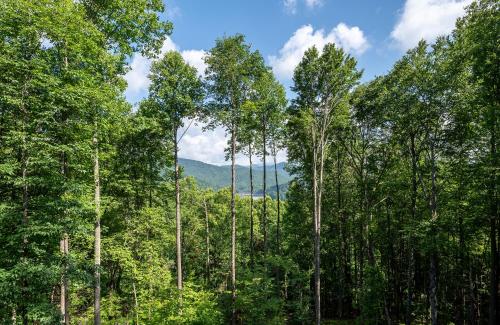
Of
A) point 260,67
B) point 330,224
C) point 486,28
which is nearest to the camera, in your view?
point 486,28

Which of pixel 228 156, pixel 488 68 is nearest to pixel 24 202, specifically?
pixel 228 156

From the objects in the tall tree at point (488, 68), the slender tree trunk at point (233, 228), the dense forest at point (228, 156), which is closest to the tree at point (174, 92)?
the dense forest at point (228, 156)

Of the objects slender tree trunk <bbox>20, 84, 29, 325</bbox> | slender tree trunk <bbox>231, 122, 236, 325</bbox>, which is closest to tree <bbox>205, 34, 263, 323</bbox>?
slender tree trunk <bbox>231, 122, 236, 325</bbox>

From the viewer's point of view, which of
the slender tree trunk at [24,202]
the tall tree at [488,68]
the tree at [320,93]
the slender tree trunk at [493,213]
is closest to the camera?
the slender tree trunk at [24,202]

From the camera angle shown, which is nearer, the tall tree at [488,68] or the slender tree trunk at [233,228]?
the tall tree at [488,68]

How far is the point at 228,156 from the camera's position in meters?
20.6

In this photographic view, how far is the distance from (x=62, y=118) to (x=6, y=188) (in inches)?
122

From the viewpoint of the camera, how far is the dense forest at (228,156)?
987 centimetres

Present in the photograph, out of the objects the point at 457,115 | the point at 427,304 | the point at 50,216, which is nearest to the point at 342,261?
the point at 427,304

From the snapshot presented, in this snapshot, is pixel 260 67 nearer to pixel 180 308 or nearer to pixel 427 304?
pixel 180 308

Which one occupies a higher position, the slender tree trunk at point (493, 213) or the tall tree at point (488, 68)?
the tall tree at point (488, 68)

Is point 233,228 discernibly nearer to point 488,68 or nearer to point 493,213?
point 493,213

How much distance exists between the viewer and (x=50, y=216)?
1000 cm

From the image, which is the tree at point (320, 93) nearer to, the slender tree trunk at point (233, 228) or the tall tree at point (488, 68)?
the slender tree trunk at point (233, 228)
